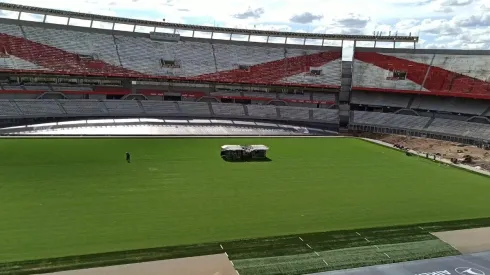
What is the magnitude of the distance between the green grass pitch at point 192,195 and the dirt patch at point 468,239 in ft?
6.19

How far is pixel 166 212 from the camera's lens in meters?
19.7

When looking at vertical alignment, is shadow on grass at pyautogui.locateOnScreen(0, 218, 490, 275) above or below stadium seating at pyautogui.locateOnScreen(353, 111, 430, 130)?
below

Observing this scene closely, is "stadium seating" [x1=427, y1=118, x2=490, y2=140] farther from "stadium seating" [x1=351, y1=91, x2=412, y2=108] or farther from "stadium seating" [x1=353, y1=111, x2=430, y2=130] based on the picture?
"stadium seating" [x1=351, y1=91, x2=412, y2=108]

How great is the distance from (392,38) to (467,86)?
13290 millimetres

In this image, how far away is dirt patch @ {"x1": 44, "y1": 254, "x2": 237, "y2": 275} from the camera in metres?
13.6

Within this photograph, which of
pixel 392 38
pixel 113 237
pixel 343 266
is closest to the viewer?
pixel 343 266

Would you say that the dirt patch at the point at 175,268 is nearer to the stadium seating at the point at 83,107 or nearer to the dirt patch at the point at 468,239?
the dirt patch at the point at 468,239

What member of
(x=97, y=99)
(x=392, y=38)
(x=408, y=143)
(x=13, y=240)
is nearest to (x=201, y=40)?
(x=97, y=99)

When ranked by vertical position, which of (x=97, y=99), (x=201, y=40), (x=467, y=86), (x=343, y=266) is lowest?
(x=343, y=266)

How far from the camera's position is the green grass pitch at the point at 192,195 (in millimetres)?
16953

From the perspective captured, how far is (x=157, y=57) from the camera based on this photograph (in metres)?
55.7

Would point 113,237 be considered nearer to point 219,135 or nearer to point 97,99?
point 219,135

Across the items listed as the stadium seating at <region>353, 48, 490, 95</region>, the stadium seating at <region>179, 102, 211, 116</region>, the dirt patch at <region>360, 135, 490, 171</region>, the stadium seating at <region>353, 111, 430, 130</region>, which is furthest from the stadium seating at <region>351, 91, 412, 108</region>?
the stadium seating at <region>179, 102, 211, 116</region>

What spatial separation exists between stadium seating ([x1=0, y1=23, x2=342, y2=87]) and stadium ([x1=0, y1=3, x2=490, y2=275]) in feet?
0.76
